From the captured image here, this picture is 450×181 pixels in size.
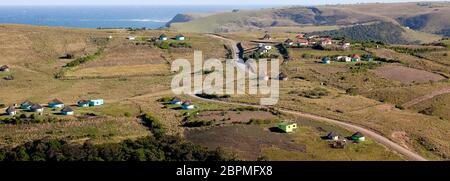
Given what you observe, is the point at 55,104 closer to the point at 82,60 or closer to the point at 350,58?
the point at 82,60

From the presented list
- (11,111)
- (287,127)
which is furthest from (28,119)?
(287,127)

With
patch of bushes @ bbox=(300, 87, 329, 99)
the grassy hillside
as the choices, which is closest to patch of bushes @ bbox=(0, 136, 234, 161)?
patch of bushes @ bbox=(300, 87, 329, 99)

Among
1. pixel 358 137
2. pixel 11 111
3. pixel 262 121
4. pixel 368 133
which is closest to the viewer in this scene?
pixel 358 137

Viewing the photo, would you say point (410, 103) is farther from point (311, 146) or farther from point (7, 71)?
point (7, 71)

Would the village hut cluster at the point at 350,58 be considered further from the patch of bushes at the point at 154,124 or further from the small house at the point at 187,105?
the patch of bushes at the point at 154,124

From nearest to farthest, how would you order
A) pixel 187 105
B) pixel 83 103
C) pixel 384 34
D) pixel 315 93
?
pixel 187 105 < pixel 83 103 < pixel 315 93 < pixel 384 34

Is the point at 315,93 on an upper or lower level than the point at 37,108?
lower

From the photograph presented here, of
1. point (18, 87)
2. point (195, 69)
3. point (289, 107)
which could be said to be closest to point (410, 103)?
point (289, 107)
